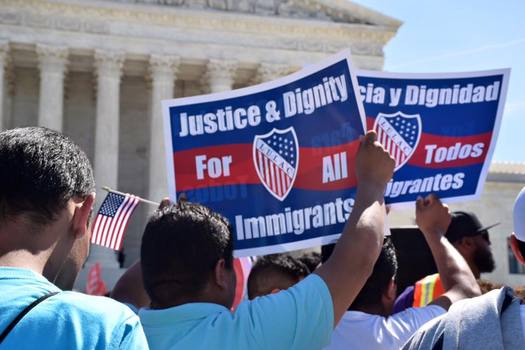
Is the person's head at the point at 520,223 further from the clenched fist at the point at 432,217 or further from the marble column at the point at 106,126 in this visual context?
the marble column at the point at 106,126

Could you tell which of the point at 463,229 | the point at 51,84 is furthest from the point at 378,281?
the point at 51,84

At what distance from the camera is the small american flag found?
1298 centimetres

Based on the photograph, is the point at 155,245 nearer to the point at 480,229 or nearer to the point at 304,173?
the point at 304,173

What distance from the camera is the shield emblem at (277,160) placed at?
5.23 metres

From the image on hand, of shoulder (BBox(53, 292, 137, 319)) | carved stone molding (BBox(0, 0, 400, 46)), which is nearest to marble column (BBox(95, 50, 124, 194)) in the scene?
carved stone molding (BBox(0, 0, 400, 46))

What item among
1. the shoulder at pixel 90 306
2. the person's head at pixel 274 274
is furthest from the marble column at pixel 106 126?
the shoulder at pixel 90 306

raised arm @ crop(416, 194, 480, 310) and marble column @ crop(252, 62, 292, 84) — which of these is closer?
raised arm @ crop(416, 194, 480, 310)

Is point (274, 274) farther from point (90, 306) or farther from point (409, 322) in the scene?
point (90, 306)

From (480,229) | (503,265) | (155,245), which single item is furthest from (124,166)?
(155,245)

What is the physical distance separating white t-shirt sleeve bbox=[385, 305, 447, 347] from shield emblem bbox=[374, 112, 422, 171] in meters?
1.90

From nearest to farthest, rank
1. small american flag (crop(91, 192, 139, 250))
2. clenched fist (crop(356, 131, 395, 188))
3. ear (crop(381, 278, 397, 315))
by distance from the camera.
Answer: clenched fist (crop(356, 131, 395, 188)) → ear (crop(381, 278, 397, 315)) → small american flag (crop(91, 192, 139, 250))

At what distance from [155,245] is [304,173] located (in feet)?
6.07

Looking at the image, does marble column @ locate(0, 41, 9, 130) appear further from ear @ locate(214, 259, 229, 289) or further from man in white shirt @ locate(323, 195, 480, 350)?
ear @ locate(214, 259, 229, 289)

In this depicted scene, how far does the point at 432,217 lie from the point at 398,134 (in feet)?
4.11
